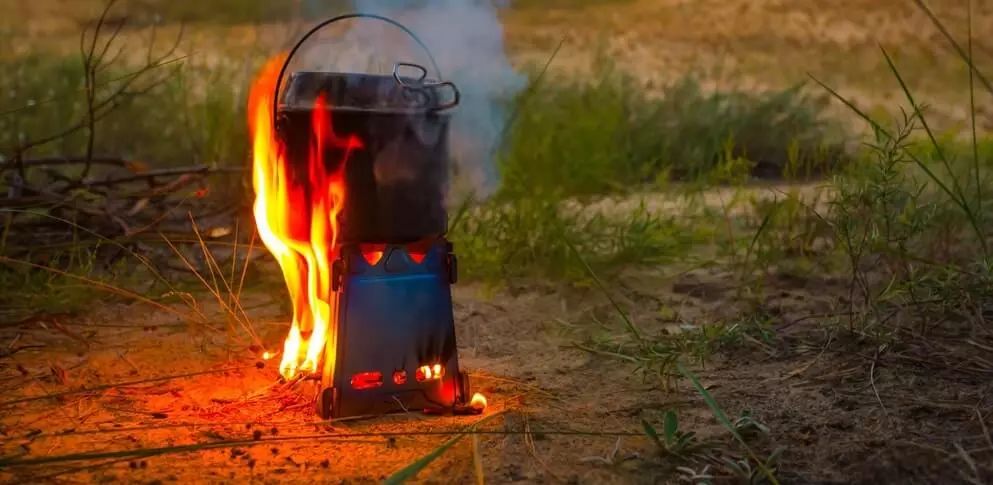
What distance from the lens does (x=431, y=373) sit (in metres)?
2.00

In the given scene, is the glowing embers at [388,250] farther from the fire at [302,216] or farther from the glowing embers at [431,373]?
the glowing embers at [431,373]

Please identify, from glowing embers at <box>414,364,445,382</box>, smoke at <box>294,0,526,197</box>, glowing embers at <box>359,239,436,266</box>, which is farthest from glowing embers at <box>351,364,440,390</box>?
smoke at <box>294,0,526,197</box>

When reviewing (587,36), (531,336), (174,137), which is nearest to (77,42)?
(174,137)

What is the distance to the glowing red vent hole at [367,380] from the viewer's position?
1930 millimetres

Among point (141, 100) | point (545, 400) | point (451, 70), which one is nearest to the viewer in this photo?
point (545, 400)

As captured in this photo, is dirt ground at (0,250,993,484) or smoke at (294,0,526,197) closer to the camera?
dirt ground at (0,250,993,484)

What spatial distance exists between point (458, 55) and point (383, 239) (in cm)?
142

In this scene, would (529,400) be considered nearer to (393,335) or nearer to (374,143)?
(393,335)

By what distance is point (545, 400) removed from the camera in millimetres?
2047

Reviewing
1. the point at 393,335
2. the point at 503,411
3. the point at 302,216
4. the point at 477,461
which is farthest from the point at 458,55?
the point at 477,461

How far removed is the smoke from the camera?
9.21 ft

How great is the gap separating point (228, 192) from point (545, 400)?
2495 mm

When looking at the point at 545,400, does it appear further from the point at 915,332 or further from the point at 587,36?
the point at 587,36

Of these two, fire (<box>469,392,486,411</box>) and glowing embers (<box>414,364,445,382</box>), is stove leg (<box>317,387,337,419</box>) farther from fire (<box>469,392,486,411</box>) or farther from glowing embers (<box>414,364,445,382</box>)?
fire (<box>469,392,486,411</box>)
